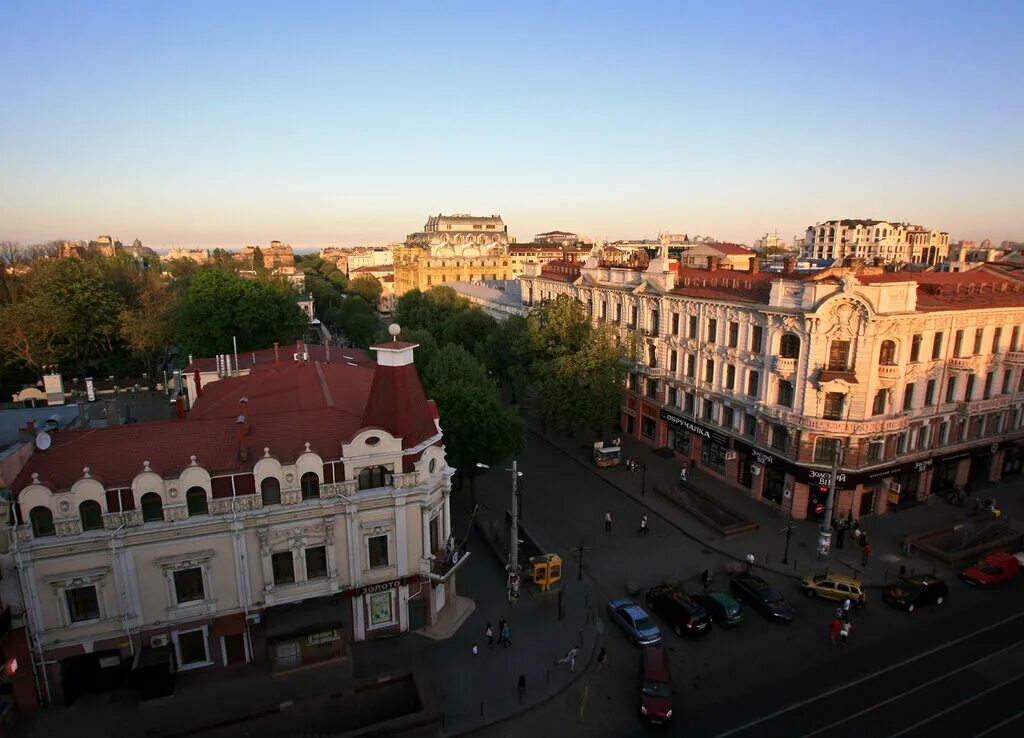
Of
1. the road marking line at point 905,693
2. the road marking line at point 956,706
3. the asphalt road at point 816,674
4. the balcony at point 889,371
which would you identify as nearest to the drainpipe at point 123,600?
the asphalt road at point 816,674

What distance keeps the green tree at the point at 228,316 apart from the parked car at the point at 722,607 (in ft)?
159

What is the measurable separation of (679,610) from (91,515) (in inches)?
884

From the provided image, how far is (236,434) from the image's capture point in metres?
22.8

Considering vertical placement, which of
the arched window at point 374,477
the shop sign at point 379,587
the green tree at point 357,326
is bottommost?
the shop sign at point 379,587

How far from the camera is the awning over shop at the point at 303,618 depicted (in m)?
22.1

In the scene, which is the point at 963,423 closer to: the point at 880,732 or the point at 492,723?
the point at 880,732

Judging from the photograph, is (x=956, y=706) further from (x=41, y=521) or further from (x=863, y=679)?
(x=41, y=521)

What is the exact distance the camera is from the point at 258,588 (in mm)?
22453

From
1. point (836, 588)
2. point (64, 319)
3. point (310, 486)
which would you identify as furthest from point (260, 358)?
point (836, 588)

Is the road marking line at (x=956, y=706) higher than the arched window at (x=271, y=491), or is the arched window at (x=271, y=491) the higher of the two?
the arched window at (x=271, y=491)

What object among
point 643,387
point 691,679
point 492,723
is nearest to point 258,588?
→ point 492,723

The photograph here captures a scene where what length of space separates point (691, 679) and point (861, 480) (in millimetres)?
18427

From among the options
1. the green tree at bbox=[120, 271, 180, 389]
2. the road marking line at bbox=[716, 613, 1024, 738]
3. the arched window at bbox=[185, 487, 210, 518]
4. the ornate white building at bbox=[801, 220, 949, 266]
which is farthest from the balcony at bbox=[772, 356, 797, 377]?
the ornate white building at bbox=[801, 220, 949, 266]

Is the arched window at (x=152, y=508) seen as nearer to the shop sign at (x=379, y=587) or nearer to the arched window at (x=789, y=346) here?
the shop sign at (x=379, y=587)
